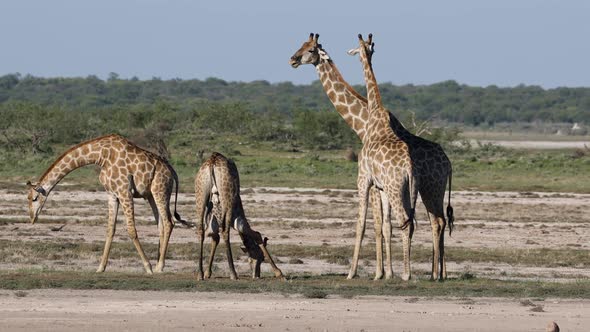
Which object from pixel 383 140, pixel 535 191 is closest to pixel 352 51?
pixel 383 140

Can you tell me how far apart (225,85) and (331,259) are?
154 metres

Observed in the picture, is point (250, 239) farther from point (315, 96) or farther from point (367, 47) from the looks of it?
point (315, 96)

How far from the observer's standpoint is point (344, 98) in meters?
19.7

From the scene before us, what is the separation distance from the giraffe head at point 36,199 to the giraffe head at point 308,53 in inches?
169

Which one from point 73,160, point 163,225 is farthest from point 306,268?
point 73,160

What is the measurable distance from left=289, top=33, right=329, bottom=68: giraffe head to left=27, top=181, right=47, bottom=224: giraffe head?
4.29m

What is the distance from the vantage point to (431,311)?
15.4 metres

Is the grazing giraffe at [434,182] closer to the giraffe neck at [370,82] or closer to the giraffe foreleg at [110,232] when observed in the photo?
the giraffe neck at [370,82]

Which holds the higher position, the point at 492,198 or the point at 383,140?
the point at 383,140

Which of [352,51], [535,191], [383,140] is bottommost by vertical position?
[535,191]

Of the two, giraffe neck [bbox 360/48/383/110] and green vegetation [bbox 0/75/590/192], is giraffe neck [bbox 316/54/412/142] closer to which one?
giraffe neck [bbox 360/48/383/110]

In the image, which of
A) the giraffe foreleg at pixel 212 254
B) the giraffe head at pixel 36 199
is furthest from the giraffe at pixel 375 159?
the giraffe head at pixel 36 199

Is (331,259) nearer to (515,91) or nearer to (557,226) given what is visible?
(557,226)

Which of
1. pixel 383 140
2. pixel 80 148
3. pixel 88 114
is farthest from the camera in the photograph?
pixel 88 114
